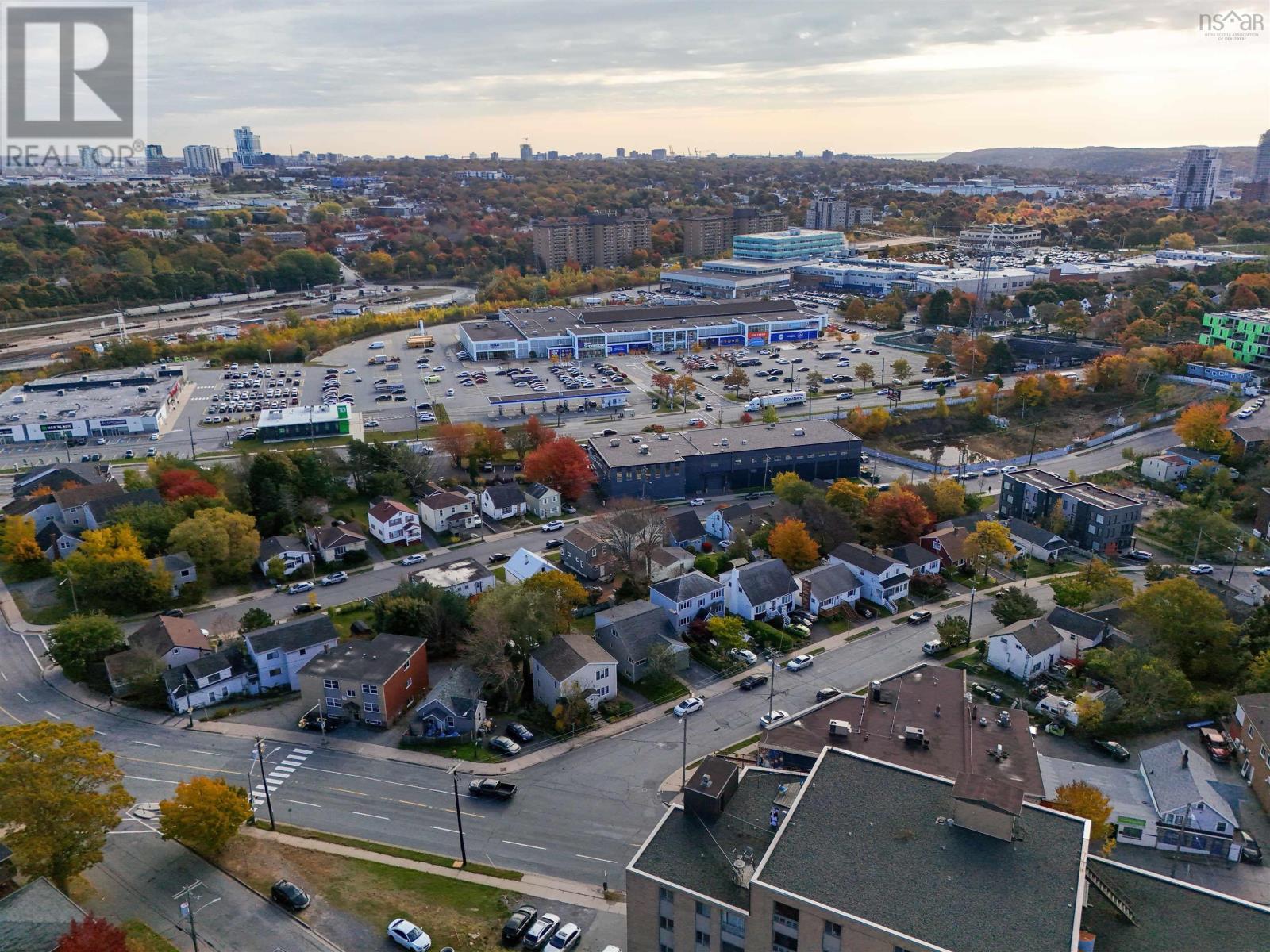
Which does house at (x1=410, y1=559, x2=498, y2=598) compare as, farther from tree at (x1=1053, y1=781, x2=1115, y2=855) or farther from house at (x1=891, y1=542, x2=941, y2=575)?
tree at (x1=1053, y1=781, x2=1115, y2=855)

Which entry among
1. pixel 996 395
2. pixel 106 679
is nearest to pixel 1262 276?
pixel 996 395

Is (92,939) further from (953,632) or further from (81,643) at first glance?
(953,632)

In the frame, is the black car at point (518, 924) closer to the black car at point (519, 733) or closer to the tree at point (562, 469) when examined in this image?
the black car at point (519, 733)

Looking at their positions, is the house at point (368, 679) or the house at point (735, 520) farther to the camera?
the house at point (735, 520)

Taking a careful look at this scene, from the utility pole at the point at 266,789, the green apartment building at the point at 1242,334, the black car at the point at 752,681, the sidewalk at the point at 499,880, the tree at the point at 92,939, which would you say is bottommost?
the sidewalk at the point at 499,880

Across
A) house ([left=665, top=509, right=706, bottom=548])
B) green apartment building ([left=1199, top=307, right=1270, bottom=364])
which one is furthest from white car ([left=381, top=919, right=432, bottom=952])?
green apartment building ([left=1199, top=307, right=1270, bottom=364])

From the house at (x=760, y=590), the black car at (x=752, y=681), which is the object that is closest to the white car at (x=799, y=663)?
the black car at (x=752, y=681)

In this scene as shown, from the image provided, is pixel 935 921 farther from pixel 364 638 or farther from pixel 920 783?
pixel 364 638
